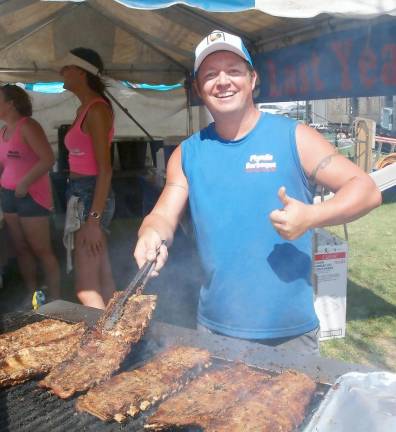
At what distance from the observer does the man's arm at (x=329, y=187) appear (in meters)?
1.89

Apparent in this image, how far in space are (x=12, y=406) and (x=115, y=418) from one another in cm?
48

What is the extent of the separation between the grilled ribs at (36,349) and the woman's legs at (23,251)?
8.69 ft

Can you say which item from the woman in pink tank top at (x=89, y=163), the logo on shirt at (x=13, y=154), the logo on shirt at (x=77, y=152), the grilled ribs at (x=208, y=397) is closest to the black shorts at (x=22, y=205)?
the logo on shirt at (x=13, y=154)

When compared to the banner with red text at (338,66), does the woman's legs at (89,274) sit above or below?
below

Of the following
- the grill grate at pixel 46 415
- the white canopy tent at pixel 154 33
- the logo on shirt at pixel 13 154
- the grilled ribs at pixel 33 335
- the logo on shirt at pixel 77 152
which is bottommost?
the grill grate at pixel 46 415

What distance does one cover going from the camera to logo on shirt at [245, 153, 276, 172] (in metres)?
2.18

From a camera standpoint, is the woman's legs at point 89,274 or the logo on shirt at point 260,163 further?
the woman's legs at point 89,274

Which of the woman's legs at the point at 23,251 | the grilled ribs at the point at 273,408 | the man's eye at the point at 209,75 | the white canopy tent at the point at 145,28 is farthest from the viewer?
the woman's legs at the point at 23,251

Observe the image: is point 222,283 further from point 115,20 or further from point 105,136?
point 115,20

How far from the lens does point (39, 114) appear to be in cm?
1051

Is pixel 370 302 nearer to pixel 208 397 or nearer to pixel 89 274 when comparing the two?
pixel 89 274

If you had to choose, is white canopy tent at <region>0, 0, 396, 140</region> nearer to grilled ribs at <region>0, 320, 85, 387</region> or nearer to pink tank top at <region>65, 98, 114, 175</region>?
pink tank top at <region>65, 98, 114, 175</region>

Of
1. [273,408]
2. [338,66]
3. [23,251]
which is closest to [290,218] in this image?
[273,408]

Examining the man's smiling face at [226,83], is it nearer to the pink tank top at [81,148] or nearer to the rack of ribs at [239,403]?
Result: the rack of ribs at [239,403]
